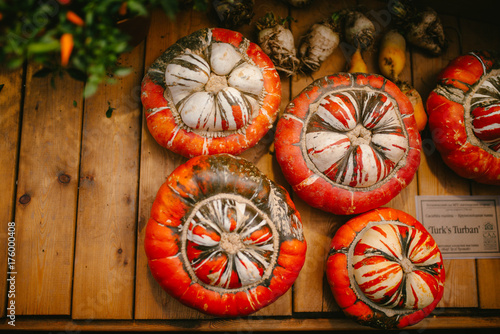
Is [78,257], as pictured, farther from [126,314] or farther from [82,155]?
[82,155]

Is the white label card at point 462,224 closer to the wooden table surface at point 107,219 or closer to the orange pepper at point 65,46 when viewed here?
the wooden table surface at point 107,219

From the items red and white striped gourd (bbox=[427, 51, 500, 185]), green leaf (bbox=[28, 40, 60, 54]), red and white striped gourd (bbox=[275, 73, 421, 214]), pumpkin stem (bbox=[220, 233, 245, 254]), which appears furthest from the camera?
red and white striped gourd (bbox=[427, 51, 500, 185])

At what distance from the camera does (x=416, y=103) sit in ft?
4.44

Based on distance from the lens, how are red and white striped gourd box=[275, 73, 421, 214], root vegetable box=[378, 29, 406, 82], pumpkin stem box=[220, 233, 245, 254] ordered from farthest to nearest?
root vegetable box=[378, 29, 406, 82] → red and white striped gourd box=[275, 73, 421, 214] → pumpkin stem box=[220, 233, 245, 254]

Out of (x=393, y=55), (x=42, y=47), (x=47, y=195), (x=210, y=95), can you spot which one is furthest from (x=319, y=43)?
(x=47, y=195)

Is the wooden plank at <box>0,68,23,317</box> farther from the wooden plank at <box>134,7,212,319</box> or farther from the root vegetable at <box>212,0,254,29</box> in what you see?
the root vegetable at <box>212,0,254,29</box>

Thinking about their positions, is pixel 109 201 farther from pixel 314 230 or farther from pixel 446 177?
pixel 446 177

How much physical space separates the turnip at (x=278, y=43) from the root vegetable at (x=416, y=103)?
49 centimetres

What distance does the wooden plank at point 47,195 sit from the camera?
1.23 m

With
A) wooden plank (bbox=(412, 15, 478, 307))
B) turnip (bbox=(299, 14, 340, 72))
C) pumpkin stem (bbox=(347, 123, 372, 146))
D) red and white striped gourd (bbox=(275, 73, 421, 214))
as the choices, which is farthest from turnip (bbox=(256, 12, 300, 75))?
wooden plank (bbox=(412, 15, 478, 307))

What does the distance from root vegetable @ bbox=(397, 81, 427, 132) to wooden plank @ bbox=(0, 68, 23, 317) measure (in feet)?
5.48

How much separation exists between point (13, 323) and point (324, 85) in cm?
155

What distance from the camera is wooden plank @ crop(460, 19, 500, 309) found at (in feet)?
4.57

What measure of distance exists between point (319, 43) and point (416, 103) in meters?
0.50
